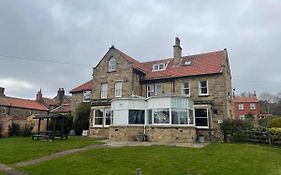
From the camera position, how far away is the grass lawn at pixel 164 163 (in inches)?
433

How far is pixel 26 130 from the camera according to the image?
32.6m

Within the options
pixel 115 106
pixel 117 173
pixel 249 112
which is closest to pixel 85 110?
pixel 115 106

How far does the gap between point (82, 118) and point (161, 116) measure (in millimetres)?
13698

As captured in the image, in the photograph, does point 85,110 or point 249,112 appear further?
point 249,112

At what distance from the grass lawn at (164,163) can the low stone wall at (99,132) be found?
39.8 ft

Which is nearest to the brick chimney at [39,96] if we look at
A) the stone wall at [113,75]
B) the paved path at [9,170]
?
the stone wall at [113,75]

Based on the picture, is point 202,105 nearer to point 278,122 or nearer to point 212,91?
point 212,91

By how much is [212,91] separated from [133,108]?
28.9 ft

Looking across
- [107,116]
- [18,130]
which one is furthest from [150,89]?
[18,130]

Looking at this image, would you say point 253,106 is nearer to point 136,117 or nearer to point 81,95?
point 81,95

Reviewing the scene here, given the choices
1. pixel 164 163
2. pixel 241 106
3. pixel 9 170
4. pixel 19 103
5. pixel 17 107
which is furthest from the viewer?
pixel 241 106

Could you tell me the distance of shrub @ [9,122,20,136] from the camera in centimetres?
3169

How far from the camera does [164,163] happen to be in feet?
40.8

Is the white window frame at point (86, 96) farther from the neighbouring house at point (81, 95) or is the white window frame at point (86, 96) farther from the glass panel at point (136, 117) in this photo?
the glass panel at point (136, 117)
